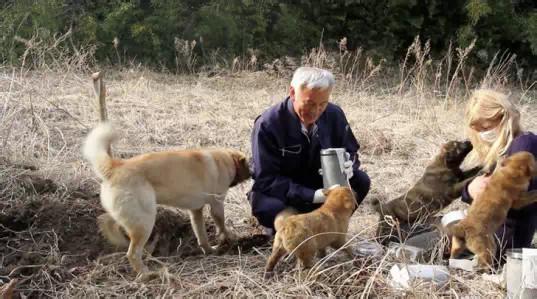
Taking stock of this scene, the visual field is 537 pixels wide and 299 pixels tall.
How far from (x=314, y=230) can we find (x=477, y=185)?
1303 mm

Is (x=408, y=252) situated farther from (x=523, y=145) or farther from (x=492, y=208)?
(x=523, y=145)

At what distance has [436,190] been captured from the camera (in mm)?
5191

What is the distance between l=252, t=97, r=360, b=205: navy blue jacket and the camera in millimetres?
4789

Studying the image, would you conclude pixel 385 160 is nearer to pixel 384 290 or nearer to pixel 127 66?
pixel 384 290

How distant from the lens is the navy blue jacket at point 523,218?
4.43 metres

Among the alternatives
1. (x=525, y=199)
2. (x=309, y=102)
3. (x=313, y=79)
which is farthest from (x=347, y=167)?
(x=525, y=199)

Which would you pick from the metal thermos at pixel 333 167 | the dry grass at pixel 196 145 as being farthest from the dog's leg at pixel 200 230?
the metal thermos at pixel 333 167

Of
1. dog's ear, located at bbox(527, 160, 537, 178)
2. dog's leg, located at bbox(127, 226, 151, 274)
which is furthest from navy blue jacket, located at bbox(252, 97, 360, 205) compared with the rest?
dog's ear, located at bbox(527, 160, 537, 178)

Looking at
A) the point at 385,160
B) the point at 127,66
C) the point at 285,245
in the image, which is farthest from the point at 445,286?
the point at 127,66

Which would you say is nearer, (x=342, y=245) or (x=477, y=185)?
(x=342, y=245)

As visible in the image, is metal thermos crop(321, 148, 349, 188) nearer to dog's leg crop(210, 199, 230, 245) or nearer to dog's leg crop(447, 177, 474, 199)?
dog's leg crop(210, 199, 230, 245)

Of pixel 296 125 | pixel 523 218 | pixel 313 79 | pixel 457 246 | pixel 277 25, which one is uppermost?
pixel 313 79

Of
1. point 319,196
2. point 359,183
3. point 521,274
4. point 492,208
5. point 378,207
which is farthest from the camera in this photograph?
point 378,207

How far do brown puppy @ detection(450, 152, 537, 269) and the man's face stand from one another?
44.7 inches
